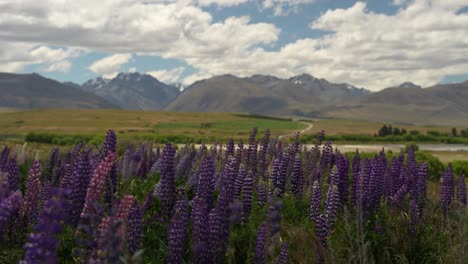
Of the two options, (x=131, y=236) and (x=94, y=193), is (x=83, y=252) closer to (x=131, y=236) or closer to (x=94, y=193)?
(x=94, y=193)

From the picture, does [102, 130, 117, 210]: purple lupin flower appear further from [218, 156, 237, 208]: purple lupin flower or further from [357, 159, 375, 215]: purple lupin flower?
[357, 159, 375, 215]: purple lupin flower

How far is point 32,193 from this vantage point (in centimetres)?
608

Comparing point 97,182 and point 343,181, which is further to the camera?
point 343,181

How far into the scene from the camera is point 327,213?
6.78 meters

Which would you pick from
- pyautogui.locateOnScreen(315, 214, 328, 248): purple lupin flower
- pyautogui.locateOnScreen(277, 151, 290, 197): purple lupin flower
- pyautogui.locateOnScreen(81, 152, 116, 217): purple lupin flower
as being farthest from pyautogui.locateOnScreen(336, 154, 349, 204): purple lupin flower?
pyautogui.locateOnScreen(81, 152, 116, 217): purple lupin flower

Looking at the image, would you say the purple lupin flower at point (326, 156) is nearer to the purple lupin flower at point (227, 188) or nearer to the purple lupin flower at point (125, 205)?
the purple lupin flower at point (227, 188)

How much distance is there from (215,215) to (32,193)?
8.36 ft

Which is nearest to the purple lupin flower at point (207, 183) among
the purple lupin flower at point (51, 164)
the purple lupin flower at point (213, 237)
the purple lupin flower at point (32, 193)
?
the purple lupin flower at point (213, 237)

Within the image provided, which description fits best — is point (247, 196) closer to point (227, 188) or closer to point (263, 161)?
point (227, 188)

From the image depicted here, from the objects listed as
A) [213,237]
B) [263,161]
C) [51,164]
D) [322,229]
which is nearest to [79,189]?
[213,237]

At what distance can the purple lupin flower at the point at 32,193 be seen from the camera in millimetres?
5754

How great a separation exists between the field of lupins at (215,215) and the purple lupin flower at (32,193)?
0.05ft

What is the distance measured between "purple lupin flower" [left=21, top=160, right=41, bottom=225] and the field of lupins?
0.02 meters

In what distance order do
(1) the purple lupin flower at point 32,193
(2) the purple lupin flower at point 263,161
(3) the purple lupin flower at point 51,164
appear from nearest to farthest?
(1) the purple lupin flower at point 32,193 → (3) the purple lupin flower at point 51,164 → (2) the purple lupin flower at point 263,161
